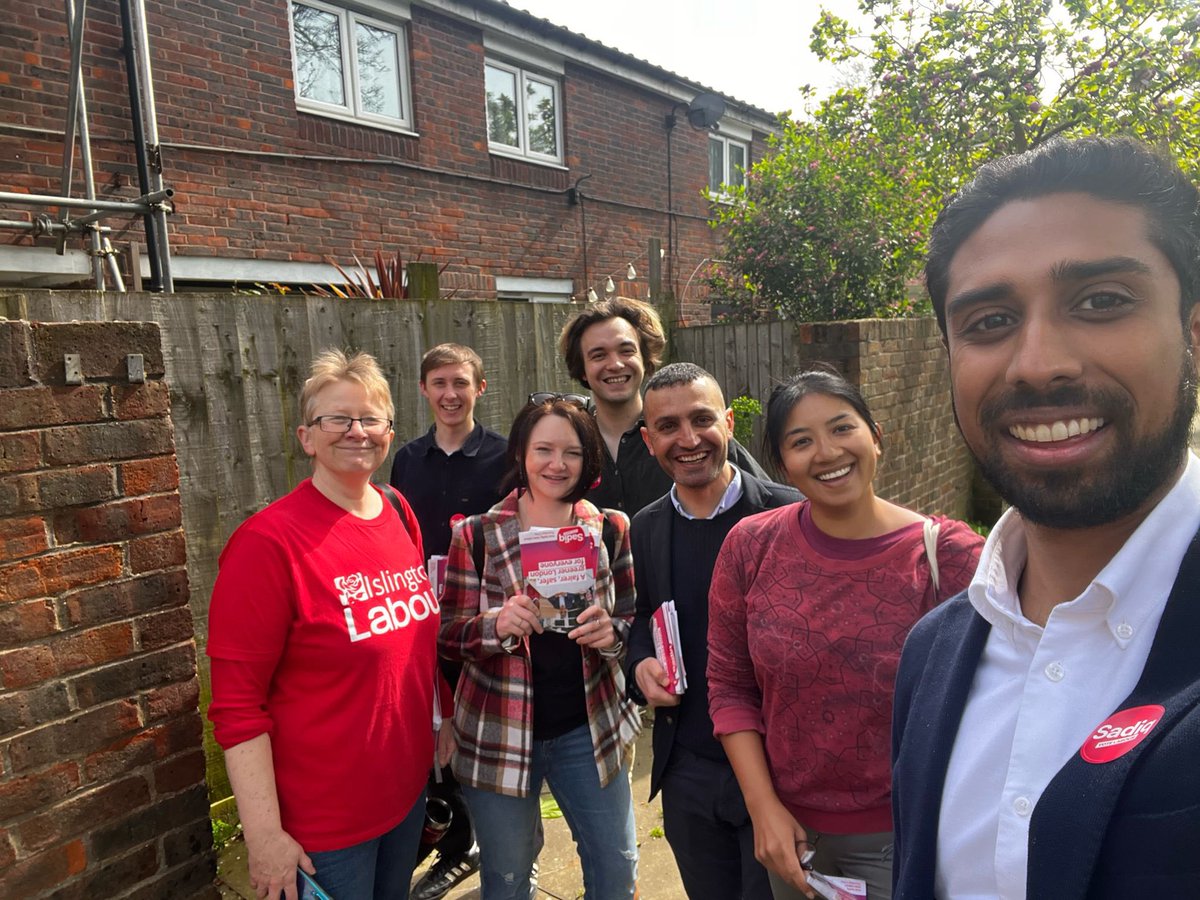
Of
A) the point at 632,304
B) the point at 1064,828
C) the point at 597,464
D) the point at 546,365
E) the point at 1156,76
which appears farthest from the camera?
the point at 1156,76

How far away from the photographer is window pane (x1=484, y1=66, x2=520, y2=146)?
8.48m

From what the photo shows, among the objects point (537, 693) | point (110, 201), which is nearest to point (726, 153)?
point (110, 201)

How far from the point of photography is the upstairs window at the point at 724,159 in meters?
11.6

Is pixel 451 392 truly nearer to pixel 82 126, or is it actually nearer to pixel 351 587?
pixel 351 587

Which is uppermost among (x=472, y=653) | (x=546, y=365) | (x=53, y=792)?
(x=546, y=365)

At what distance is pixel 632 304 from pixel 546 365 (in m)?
1.44

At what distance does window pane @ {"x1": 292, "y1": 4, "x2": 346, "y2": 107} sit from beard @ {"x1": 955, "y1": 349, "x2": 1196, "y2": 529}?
7.59 m

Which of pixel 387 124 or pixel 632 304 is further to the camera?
pixel 387 124

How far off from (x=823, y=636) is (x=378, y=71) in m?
7.64

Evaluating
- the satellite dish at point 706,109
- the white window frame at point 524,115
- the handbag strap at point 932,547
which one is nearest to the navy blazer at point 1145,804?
the handbag strap at point 932,547

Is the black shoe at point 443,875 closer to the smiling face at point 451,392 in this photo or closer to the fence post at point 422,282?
the smiling face at point 451,392

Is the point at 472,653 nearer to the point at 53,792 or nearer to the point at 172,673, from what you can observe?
the point at 172,673

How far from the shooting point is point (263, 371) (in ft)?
11.0

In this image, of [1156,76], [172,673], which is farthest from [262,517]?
[1156,76]
